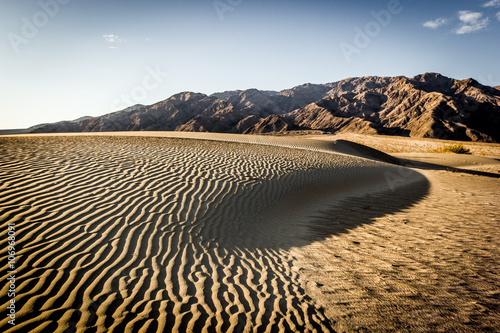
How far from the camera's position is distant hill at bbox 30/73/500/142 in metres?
69.2

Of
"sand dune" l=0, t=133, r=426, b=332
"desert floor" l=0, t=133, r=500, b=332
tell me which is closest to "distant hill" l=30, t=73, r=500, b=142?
"sand dune" l=0, t=133, r=426, b=332

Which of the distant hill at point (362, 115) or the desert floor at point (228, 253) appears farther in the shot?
the distant hill at point (362, 115)

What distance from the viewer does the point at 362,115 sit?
97625 mm

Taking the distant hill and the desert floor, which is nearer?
the desert floor

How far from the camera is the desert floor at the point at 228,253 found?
2643 mm

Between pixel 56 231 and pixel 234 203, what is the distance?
3474 mm

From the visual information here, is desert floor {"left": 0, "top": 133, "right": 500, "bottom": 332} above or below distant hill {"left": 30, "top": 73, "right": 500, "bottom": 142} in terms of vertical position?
below

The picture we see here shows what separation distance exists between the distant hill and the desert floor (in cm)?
6820

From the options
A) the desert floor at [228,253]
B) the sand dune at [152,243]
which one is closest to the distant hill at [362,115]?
the sand dune at [152,243]

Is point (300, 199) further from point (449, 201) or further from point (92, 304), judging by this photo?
point (92, 304)

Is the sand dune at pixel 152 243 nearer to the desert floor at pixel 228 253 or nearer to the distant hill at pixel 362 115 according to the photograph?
the desert floor at pixel 228 253

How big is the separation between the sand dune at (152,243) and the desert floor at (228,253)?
0.06 ft

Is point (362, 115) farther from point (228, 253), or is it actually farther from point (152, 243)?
point (152, 243)

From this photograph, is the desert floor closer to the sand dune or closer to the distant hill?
the sand dune
